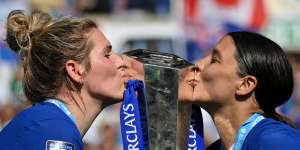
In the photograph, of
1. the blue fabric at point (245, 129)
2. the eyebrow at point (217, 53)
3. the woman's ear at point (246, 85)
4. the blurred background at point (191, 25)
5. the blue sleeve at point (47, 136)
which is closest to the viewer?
the blue sleeve at point (47, 136)

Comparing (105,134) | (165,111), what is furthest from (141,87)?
(105,134)

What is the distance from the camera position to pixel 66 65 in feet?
14.0

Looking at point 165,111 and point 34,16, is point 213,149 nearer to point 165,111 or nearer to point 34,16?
point 165,111

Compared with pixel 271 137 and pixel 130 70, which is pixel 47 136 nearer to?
pixel 130 70

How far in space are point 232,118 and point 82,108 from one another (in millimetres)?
774

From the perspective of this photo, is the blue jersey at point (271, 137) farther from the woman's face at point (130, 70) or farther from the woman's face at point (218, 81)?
the woman's face at point (130, 70)

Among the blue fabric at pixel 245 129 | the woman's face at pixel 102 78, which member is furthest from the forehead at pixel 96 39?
the blue fabric at pixel 245 129

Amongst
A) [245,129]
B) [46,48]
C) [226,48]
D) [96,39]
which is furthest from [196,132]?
[46,48]

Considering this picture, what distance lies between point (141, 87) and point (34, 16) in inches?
25.5

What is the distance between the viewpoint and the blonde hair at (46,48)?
423 centimetres

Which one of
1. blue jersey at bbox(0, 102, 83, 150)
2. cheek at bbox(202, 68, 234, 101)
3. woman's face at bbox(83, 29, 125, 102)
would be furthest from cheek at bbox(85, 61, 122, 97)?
cheek at bbox(202, 68, 234, 101)

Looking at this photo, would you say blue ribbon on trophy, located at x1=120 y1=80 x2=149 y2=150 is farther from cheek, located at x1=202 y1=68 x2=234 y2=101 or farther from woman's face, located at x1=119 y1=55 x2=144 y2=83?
cheek, located at x1=202 y1=68 x2=234 y2=101

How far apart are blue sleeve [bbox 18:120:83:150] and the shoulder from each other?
846 millimetres

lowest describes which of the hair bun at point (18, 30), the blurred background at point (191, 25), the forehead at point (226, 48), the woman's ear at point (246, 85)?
the blurred background at point (191, 25)
